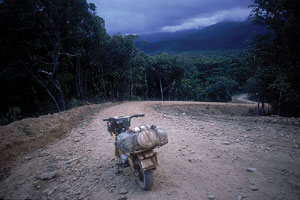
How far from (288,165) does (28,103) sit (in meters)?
20.1

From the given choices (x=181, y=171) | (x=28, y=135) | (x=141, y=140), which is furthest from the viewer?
(x=28, y=135)

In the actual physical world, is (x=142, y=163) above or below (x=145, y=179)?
above

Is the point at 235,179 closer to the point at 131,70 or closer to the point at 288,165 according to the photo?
the point at 288,165

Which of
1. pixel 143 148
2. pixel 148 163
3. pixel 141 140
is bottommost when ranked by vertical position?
pixel 148 163

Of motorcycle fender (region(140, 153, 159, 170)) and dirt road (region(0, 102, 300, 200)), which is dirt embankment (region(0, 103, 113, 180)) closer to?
dirt road (region(0, 102, 300, 200))

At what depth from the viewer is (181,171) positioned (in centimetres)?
348

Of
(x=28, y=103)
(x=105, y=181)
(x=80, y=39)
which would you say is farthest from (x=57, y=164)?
(x=28, y=103)

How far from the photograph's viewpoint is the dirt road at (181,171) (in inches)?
113

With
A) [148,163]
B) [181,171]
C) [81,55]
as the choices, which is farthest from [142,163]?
[81,55]

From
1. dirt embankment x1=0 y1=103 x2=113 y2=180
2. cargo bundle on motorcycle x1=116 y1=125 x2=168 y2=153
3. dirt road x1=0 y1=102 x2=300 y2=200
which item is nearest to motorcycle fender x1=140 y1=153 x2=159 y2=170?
cargo bundle on motorcycle x1=116 y1=125 x2=168 y2=153

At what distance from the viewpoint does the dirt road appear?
2877 mm

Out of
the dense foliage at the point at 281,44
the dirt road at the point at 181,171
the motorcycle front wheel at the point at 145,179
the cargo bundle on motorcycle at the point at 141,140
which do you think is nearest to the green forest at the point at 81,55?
the dense foliage at the point at 281,44

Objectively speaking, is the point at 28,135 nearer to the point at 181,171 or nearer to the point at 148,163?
the point at 148,163

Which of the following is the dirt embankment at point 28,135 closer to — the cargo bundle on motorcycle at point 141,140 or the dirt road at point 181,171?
the dirt road at point 181,171
